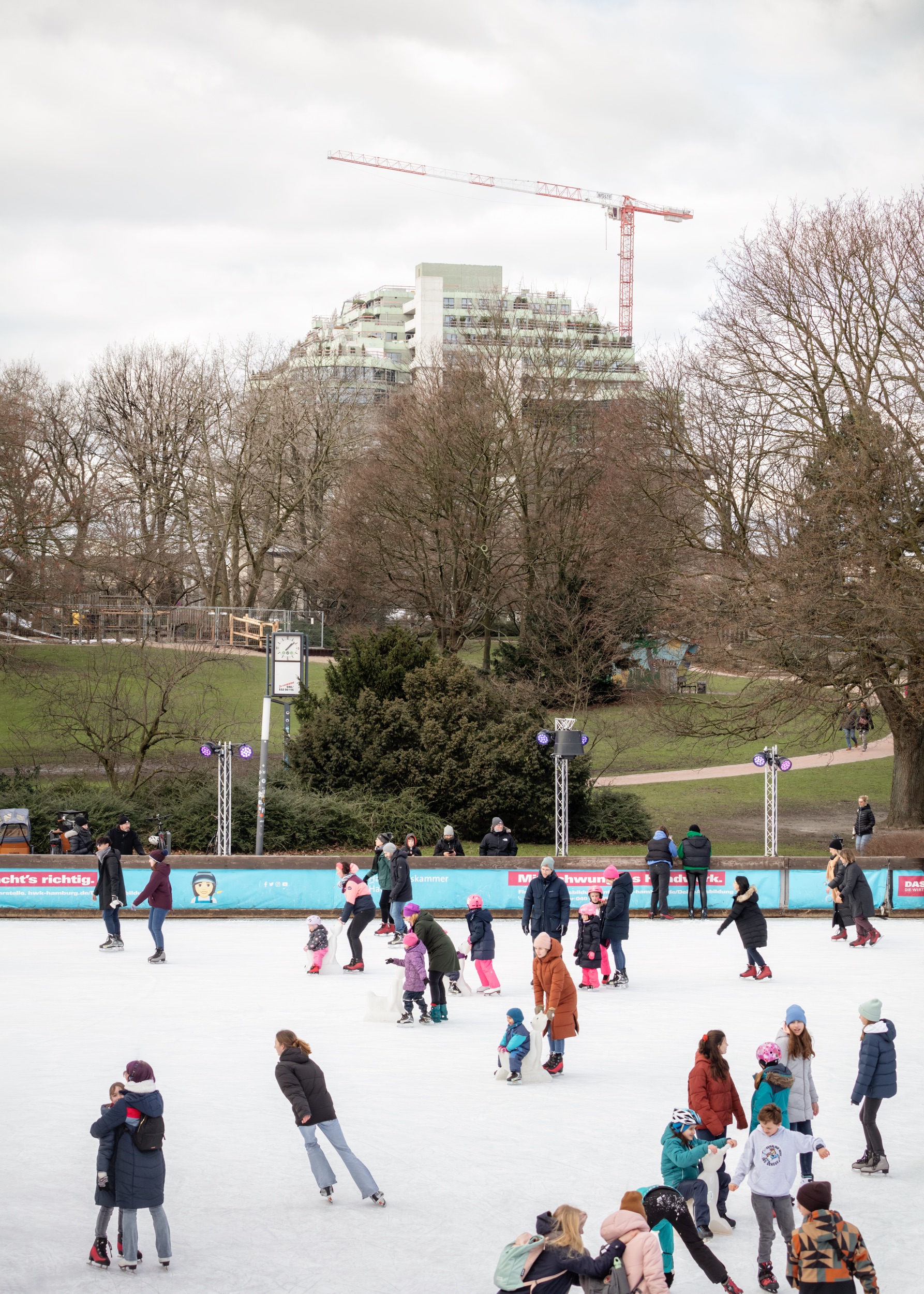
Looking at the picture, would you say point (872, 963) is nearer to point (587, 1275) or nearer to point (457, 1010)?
point (457, 1010)

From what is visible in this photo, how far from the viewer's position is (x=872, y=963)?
18.4 meters

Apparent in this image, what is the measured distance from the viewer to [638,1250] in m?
5.94

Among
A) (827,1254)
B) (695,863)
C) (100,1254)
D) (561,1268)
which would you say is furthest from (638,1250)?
(695,863)

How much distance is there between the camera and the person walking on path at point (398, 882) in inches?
774

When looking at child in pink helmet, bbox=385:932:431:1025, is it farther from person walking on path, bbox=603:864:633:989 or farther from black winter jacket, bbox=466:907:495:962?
person walking on path, bbox=603:864:633:989

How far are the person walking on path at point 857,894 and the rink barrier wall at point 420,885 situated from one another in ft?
12.7

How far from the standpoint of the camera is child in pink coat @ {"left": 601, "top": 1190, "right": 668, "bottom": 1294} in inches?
231

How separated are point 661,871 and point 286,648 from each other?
28.3ft

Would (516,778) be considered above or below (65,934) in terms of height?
above

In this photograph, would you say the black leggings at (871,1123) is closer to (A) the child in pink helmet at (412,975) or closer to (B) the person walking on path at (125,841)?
(A) the child in pink helmet at (412,975)

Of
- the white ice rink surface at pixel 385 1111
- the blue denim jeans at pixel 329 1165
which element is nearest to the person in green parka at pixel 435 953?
the white ice rink surface at pixel 385 1111

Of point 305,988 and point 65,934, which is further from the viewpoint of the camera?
point 65,934

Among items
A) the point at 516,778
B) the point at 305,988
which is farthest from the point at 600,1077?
the point at 516,778

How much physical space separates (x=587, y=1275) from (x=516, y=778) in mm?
24168
